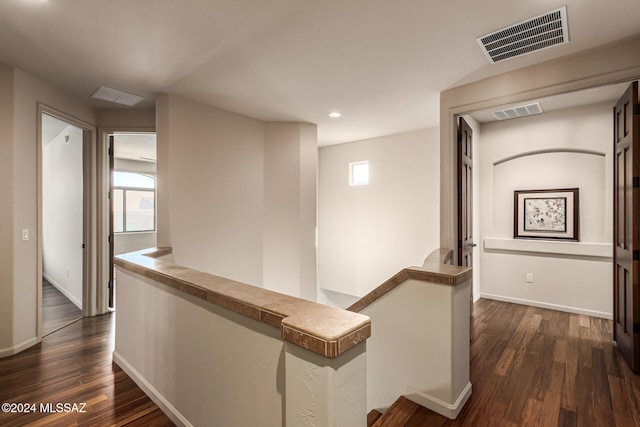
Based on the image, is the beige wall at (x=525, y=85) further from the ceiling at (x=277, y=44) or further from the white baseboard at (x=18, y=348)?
the white baseboard at (x=18, y=348)

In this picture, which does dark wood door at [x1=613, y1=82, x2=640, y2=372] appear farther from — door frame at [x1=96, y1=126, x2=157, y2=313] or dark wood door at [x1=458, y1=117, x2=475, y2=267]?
door frame at [x1=96, y1=126, x2=157, y2=313]

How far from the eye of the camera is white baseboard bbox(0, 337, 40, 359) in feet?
9.45

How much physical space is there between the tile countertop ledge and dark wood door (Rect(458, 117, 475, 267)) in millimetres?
2572

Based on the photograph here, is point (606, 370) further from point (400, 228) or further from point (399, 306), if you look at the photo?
point (400, 228)

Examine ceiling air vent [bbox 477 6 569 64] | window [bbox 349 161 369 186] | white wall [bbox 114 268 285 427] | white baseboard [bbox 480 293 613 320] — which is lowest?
white baseboard [bbox 480 293 613 320]

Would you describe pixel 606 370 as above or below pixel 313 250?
below

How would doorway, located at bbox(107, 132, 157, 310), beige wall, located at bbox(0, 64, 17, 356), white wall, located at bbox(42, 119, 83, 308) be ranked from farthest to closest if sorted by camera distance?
doorway, located at bbox(107, 132, 157, 310), white wall, located at bbox(42, 119, 83, 308), beige wall, located at bbox(0, 64, 17, 356)

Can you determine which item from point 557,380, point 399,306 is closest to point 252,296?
point 399,306

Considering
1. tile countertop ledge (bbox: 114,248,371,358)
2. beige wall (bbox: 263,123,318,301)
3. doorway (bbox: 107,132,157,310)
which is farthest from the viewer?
doorway (bbox: 107,132,157,310)

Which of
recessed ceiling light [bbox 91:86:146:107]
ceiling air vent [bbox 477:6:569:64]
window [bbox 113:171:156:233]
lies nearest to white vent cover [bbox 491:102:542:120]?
ceiling air vent [bbox 477:6:569:64]

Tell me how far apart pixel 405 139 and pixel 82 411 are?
16.5 feet

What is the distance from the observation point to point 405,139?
17.0 feet

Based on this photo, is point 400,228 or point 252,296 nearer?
point 252,296

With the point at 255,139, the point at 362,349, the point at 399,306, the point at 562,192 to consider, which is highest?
the point at 255,139
